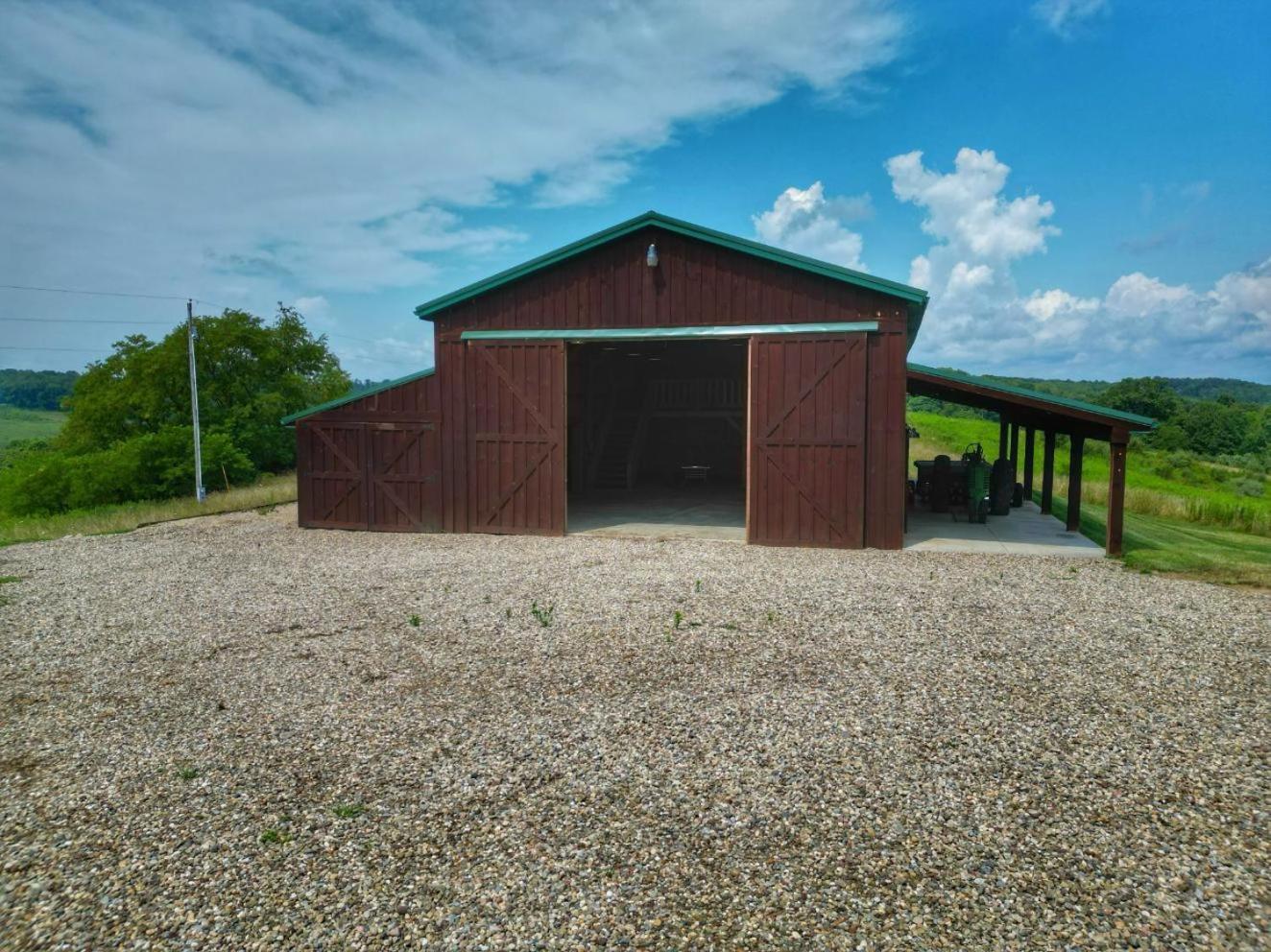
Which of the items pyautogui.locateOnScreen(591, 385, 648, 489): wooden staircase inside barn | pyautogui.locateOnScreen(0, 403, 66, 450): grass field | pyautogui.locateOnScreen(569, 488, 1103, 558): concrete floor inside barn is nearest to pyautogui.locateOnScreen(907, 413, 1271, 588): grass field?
pyautogui.locateOnScreen(569, 488, 1103, 558): concrete floor inside barn

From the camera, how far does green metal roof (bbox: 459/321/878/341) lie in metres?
11.4

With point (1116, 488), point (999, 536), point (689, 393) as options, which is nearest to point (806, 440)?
point (999, 536)

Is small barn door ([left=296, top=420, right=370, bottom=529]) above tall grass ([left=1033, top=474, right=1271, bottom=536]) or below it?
above

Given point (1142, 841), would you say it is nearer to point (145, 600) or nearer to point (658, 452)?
point (145, 600)

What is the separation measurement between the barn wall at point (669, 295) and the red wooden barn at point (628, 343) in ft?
0.07

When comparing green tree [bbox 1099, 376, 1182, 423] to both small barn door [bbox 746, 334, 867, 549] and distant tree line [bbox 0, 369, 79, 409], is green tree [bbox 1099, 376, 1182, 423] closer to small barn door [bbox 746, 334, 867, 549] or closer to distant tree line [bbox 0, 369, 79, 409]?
small barn door [bbox 746, 334, 867, 549]

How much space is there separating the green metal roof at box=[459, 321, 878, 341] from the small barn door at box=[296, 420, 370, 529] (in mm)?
2900

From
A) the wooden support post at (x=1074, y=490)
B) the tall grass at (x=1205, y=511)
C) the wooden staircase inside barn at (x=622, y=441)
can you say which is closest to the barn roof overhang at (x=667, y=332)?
the wooden support post at (x=1074, y=490)

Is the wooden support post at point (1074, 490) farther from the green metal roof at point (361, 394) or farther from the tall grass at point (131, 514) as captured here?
the tall grass at point (131, 514)

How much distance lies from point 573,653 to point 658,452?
696 inches

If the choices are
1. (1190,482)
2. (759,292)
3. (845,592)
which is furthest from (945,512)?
(1190,482)

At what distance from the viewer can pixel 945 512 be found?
51.4 feet

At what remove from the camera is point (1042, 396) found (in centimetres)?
1120

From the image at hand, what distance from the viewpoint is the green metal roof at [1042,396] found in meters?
10.6
